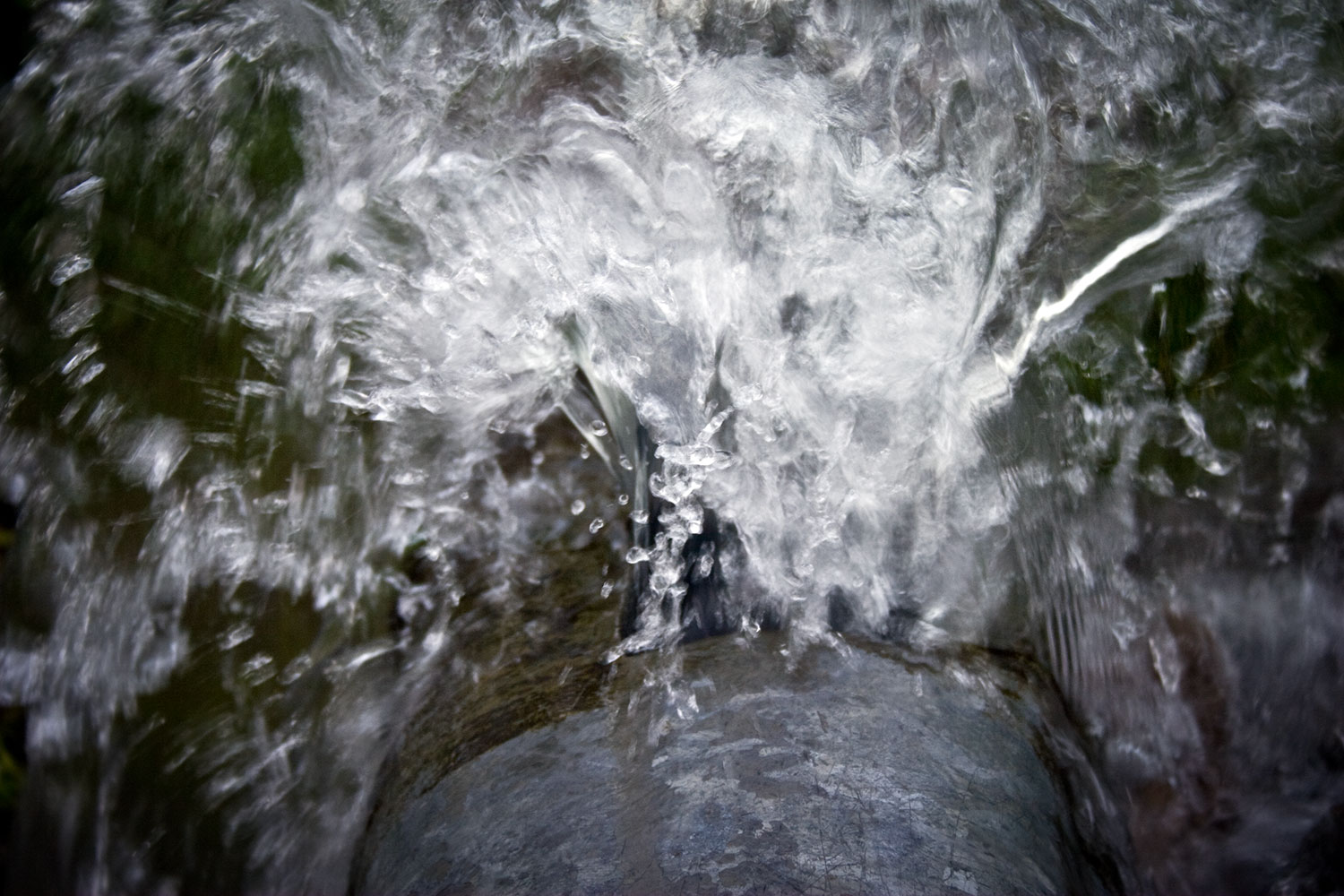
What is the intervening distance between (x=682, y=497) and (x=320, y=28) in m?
1.27

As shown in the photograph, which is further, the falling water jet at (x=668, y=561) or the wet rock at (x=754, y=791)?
the falling water jet at (x=668, y=561)

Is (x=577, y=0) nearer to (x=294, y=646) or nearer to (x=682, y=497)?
(x=682, y=497)

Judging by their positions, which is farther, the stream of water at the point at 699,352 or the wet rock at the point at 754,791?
the stream of water at the point at 699,352

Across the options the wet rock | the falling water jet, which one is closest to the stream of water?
the falling water jet

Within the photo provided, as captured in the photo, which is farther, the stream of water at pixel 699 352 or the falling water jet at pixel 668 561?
the stream of water at pixel 699 352

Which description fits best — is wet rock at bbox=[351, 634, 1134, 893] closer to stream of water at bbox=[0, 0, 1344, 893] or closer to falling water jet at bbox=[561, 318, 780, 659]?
falling water jet at bbox=[561, 318, 780, 659]

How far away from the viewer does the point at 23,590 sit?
201 cm

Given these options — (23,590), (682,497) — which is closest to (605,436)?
(682,497)

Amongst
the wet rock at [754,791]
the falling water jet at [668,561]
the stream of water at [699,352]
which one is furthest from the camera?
the stream of water at [699,352]

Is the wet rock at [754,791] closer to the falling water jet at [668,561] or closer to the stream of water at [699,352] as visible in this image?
the falling water jet at [668,561]

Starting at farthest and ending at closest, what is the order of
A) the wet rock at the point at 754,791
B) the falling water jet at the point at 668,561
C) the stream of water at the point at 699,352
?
the stream of water at the point at 699,352 < the falling water jet at the point at 668,561 < the wet rock at the point at 754,791

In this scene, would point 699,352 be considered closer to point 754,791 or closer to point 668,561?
point 668,561

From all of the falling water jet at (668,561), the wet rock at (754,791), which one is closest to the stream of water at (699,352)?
the falling water jet at (668,561)

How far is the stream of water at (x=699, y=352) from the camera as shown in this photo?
1.89 meters
